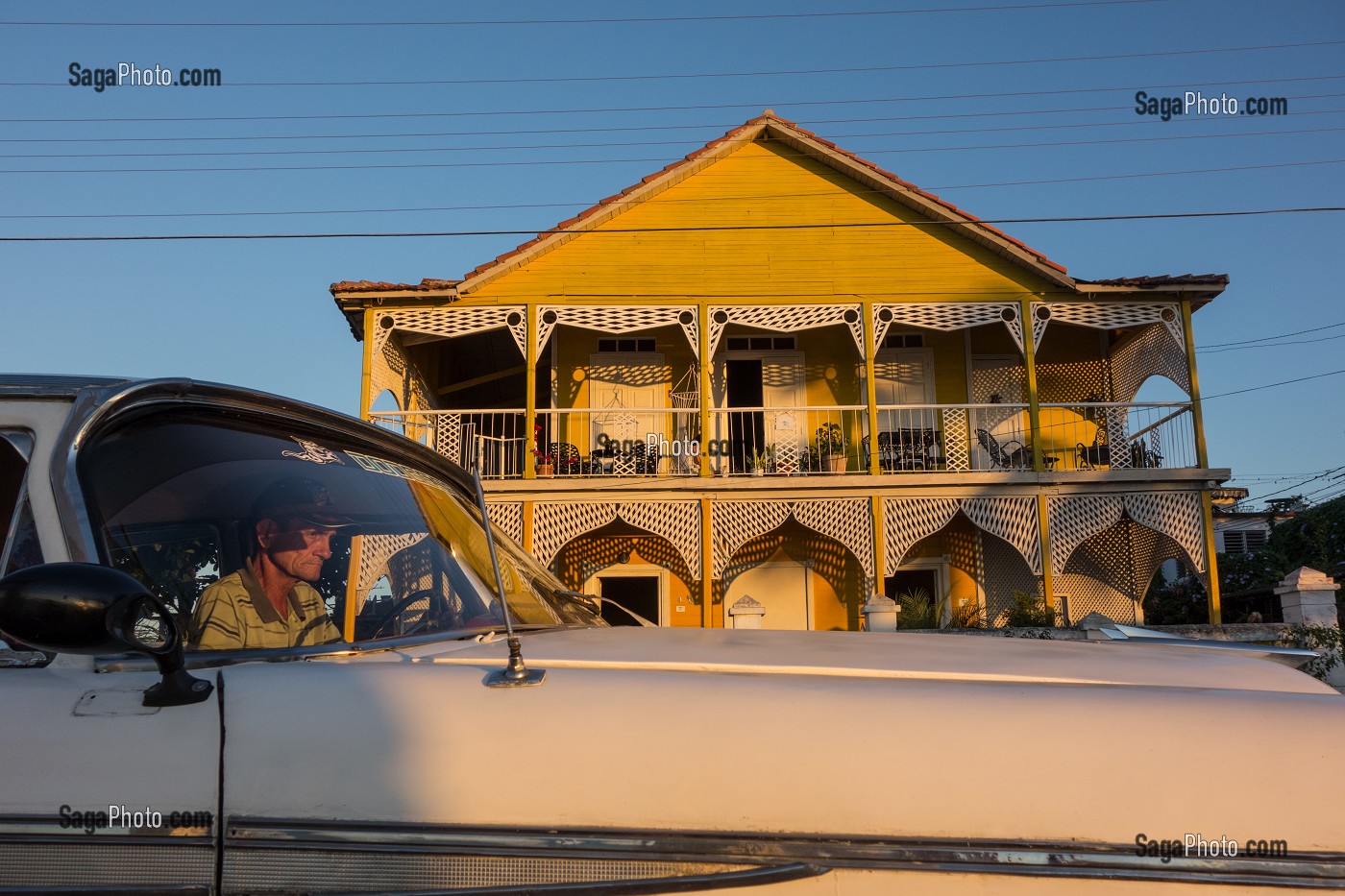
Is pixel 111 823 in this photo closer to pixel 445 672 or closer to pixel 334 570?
pixel 445 672

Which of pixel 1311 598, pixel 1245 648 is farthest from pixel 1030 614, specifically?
pixel 1245 648

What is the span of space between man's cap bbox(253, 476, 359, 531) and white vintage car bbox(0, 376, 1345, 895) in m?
0.45

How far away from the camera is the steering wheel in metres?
2.13

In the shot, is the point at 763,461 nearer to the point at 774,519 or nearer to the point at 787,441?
the point at 774,519

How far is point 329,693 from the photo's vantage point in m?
1.58

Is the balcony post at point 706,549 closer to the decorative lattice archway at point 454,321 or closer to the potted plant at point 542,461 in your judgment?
the potted plant at point 542,461

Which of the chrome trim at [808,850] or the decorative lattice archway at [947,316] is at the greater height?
the decorative lattice archway at [947,316]

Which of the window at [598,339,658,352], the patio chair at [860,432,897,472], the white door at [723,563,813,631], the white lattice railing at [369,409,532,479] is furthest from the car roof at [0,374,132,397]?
the window at [598,339,658,352]

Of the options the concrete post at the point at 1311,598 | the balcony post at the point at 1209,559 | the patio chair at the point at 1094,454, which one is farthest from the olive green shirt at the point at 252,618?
the balcony post at the point at 1209,559

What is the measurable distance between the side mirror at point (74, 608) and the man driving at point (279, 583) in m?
0.36

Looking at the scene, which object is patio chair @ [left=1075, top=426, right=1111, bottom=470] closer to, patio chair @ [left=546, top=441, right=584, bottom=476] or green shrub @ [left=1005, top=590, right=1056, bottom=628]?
green shrub @ [left=1005, top=590, right=1056, bottom=628]

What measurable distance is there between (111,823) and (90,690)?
219mm

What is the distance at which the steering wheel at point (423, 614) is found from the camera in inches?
83.7

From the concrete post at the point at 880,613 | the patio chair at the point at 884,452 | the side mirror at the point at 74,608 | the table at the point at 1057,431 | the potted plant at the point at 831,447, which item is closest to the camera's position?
the side mirror at the point at 74,608
